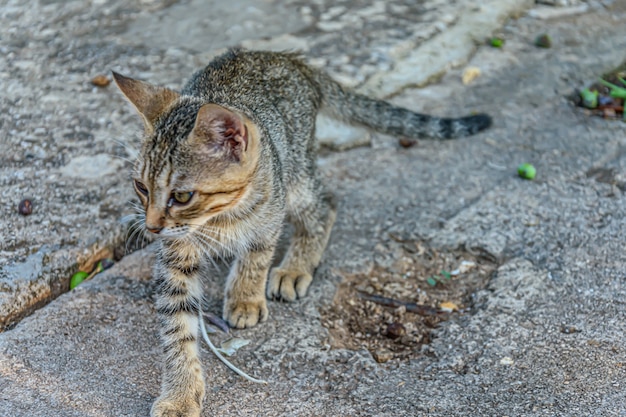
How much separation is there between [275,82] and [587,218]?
71.8 inches

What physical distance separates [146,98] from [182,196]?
53 cm

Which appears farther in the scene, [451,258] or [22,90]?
[22,90]

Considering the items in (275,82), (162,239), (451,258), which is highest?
(275,82)

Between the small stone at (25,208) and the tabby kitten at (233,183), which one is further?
the small stone at (25,208)

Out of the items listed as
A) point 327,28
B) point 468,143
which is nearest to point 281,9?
point 327,28

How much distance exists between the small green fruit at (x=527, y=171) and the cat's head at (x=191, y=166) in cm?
197

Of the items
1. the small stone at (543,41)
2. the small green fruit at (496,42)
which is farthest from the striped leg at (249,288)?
the small stone at (543,41)

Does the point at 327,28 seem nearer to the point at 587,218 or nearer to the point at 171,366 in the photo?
the point at 587,218

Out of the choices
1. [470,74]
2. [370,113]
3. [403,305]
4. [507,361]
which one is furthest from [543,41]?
[507,361]

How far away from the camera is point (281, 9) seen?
6.26 m

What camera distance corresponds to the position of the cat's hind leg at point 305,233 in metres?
3.93

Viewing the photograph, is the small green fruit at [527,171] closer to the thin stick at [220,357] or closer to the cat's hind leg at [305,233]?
the cat's hind leg at [305,233]

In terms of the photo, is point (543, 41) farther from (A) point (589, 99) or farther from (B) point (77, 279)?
(B) point (77, 279)

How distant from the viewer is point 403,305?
3.79 meters
